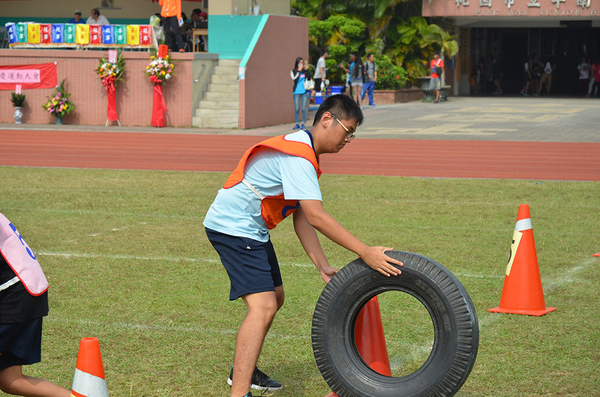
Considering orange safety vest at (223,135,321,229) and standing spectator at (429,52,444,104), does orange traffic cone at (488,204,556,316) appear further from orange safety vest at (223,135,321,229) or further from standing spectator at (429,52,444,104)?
standing spectator at (429,52,444,104)

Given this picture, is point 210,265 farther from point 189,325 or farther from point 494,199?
point 494,199

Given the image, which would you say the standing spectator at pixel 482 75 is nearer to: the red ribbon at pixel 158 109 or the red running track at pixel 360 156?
the red ribbon at pixel 158 109

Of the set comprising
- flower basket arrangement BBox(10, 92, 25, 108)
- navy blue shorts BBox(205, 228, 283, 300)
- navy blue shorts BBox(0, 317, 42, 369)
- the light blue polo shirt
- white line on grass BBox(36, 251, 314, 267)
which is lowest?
white line on grass BBox(36, 251, 314, 267)

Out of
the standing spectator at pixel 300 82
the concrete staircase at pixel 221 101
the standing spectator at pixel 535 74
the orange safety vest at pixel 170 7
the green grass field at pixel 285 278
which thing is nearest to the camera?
the green grass field at pixel 285 278

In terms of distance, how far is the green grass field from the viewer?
4.98 meters

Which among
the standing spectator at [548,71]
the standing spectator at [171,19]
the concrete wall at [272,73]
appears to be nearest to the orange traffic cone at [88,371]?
the concrete wall at [272,73]

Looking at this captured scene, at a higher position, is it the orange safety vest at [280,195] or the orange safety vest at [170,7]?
the orange safety vest at [170,7]

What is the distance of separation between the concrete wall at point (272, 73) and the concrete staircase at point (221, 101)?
453mm

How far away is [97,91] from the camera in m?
25.3

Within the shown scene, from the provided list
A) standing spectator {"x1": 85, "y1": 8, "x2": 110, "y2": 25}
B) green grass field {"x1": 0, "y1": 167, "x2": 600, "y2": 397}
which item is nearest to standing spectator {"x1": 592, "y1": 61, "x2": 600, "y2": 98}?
standing spectator {"x1": 85, "y1": 8, "x2": 110, "y2": 25}

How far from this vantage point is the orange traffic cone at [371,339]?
4387 millimetres

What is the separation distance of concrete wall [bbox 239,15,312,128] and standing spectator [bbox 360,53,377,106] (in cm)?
412

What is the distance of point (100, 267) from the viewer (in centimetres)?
751

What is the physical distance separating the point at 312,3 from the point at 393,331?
102 feet
